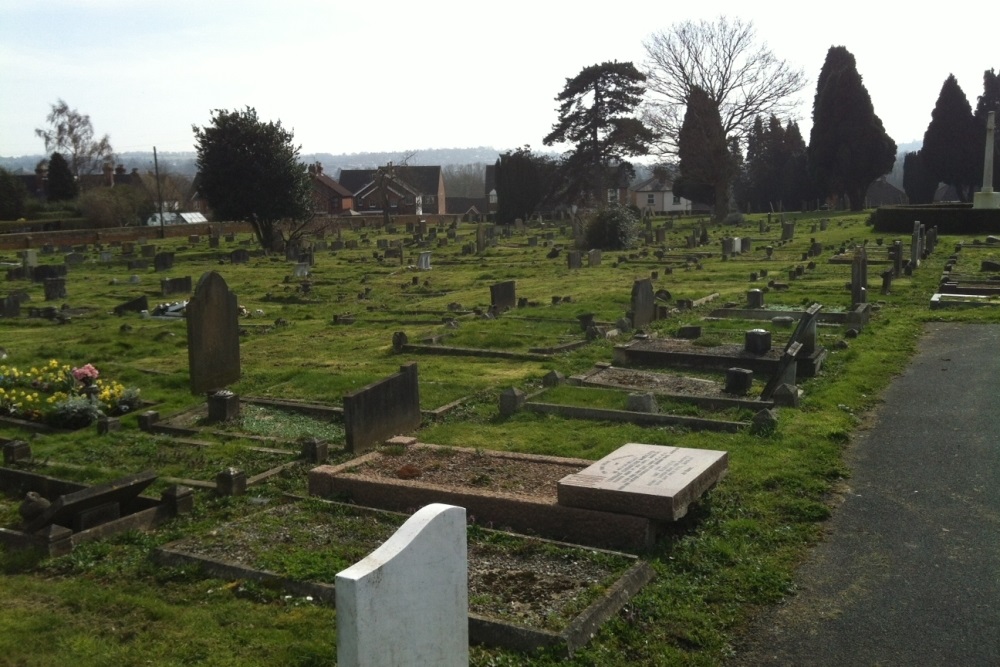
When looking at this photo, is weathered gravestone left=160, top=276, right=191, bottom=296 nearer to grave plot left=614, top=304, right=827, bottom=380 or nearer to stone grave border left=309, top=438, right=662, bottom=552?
grave plot left=614, top=304, right=827, bottom=380

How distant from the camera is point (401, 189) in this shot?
9031 cm

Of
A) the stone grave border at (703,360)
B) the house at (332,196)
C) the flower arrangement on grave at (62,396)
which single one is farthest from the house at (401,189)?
the stone grave border at (703,360)

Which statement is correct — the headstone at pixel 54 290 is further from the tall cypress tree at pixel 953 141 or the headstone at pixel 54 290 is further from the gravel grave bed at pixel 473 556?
the tall cypress tree at pixel 953 141

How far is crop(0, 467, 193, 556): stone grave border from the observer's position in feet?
23.5

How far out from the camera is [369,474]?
27.4 ft

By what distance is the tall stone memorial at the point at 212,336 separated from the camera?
12.8 metres

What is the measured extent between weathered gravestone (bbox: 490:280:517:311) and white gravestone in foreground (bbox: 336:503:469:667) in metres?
15.9

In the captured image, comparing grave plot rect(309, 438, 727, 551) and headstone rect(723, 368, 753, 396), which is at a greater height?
headstone rect(723, 368, 753, 396)

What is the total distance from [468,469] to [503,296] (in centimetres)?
1217

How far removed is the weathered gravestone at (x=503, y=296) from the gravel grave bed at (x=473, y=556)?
12.6m

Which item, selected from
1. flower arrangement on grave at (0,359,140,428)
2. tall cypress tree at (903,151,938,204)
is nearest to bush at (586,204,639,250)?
flower arrangement on grave at (0,359,140,428)

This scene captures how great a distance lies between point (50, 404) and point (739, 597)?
8946 mm

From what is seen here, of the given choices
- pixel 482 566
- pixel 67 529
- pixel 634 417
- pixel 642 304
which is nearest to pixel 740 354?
pixel 634 417

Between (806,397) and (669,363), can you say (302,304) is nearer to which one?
(669,363)
